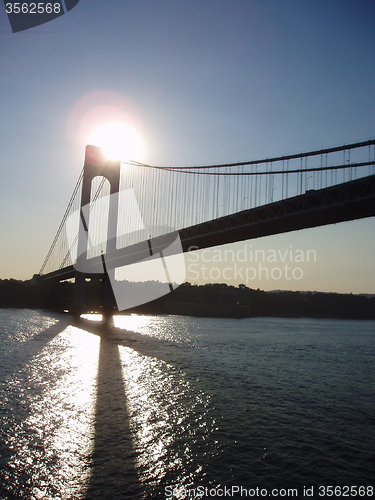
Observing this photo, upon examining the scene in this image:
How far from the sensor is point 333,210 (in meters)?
19.9

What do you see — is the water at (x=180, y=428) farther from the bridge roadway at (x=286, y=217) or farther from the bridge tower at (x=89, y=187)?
the bridge tower at (x=89, y=187)

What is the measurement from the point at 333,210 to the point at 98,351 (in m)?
15.1

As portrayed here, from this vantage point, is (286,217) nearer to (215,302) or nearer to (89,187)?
(89,187)

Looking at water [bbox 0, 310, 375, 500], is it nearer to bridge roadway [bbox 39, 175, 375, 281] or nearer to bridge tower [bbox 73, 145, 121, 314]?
bridge roadway [bbox 39, 175, 375, 281]

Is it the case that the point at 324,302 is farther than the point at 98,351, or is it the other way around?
the point at 324,302

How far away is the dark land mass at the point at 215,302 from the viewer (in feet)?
225

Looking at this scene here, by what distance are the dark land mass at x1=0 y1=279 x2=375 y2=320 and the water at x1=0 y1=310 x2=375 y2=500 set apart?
1951 inches

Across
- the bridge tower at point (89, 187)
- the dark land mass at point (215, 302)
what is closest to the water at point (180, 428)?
the bridge tower at point (89, 187)

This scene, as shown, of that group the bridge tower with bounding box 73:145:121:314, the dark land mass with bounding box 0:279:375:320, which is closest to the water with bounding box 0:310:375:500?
the bridge tower with bounding box 73:145:121:314

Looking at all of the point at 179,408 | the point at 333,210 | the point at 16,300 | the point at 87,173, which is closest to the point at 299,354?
the point at 333,210

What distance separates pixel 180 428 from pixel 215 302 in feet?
247

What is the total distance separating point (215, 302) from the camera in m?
83.9

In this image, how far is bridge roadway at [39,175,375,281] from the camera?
18.8 meters

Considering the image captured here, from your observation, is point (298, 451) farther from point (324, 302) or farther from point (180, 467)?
point (324, 302)
